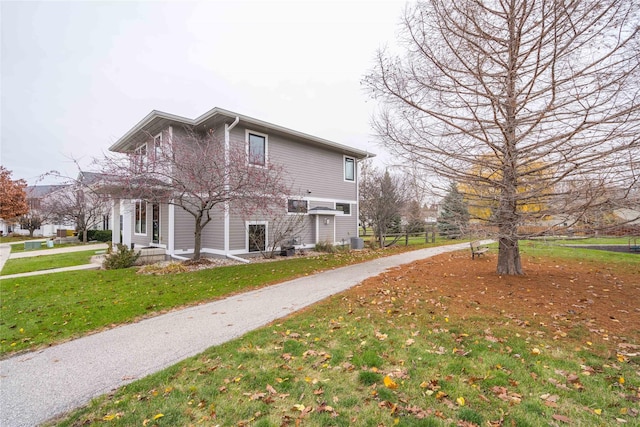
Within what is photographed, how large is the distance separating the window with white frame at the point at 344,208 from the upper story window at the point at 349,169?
5.19 ft

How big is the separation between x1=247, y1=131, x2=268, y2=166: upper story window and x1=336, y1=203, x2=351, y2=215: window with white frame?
5.78 meters

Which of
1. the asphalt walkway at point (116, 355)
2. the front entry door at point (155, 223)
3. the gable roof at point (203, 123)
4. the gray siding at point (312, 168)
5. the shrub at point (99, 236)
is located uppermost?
the gable roof at point (203, 123)

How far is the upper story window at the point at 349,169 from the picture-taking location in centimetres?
1757

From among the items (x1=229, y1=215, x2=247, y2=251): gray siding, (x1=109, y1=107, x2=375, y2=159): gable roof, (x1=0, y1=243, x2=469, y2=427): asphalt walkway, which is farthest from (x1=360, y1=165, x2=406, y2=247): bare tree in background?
(x1=0, y1=243, x2=469, y2=427): asphalt walkway

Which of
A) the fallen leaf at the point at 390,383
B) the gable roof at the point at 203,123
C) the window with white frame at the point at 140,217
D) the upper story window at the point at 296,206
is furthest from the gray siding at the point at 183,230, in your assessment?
the fallen leaf at the point at 390,383

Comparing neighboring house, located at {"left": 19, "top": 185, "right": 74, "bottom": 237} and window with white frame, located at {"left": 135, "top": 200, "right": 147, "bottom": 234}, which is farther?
neighboring house, located at {"left": 19, "top": 185, "right": 74, "bottom": 237}

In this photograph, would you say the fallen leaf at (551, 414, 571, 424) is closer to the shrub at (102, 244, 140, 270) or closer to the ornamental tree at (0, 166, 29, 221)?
the shrub at (102, 244, 140, 270)

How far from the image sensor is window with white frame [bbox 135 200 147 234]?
14484mm

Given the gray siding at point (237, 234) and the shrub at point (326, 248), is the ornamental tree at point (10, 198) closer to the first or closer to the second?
the gray siding at point (237, 234)

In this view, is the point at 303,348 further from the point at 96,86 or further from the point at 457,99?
the point at 96,86

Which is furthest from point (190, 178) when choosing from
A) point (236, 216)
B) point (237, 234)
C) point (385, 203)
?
point (385, 203)

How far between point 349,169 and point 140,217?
11.9 metres

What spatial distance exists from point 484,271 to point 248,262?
810cm

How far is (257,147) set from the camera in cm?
1304
